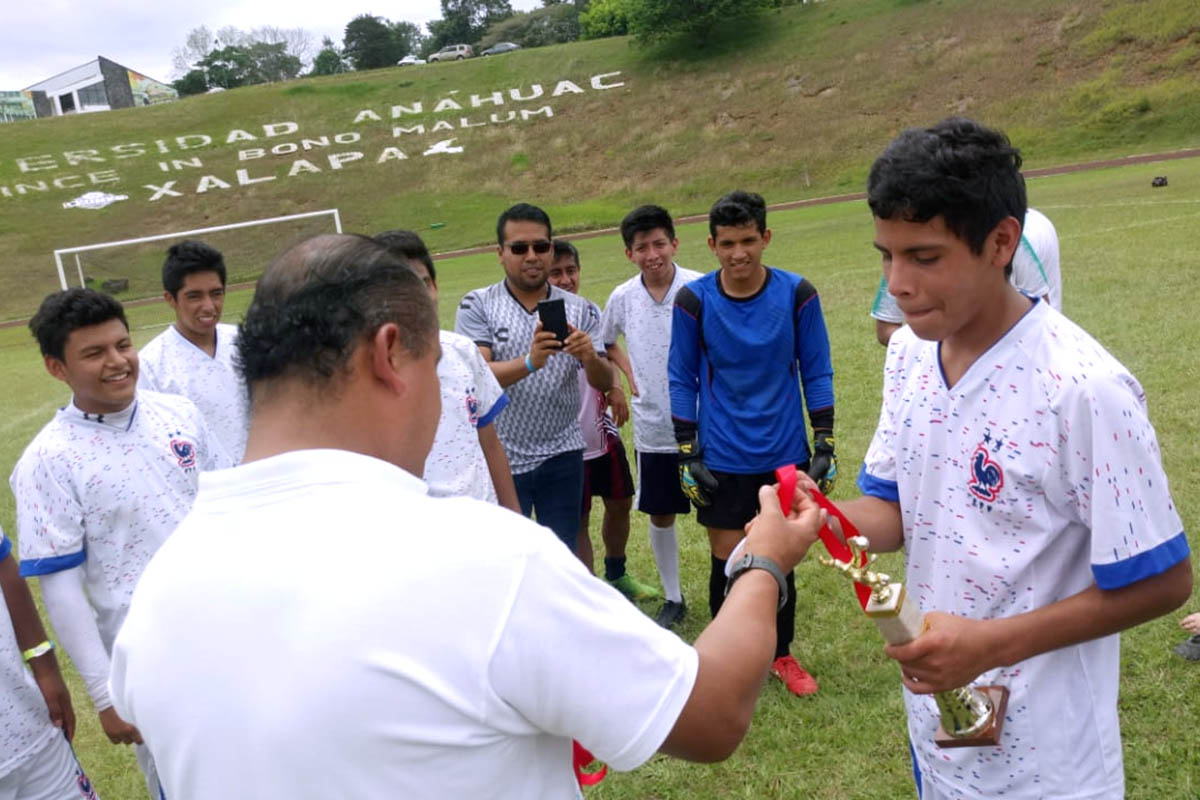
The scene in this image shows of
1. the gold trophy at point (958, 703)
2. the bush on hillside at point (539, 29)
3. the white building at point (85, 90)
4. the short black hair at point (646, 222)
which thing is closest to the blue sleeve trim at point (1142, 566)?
the gold trophy at point (958, 703)

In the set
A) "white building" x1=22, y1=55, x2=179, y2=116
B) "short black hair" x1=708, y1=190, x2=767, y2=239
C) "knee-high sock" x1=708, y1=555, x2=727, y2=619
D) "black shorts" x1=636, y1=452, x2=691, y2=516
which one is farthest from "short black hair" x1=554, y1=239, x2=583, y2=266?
"white building" x1=22, y1=55, x2=179, y2=116

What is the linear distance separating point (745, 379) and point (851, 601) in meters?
1.64

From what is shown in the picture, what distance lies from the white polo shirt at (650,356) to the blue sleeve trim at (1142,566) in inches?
146

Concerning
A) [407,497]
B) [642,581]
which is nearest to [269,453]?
[407,497]

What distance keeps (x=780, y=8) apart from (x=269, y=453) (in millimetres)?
58733

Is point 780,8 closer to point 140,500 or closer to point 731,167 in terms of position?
point 731,167

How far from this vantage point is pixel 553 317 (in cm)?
458

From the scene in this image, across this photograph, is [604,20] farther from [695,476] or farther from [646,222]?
[695,476]

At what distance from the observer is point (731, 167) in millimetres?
39875

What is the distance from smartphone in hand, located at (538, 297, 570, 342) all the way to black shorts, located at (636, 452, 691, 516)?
132 centimetres

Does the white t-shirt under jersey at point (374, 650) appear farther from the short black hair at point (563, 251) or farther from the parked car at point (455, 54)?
A: the parked car at point (455, 54)

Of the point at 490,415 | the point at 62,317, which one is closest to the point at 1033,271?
the point at 490,415

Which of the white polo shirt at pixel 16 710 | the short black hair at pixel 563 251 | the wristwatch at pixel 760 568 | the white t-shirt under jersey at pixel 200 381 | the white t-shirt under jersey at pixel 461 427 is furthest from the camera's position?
the short black hair at pixel 563 251

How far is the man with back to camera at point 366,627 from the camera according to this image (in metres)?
1.27
